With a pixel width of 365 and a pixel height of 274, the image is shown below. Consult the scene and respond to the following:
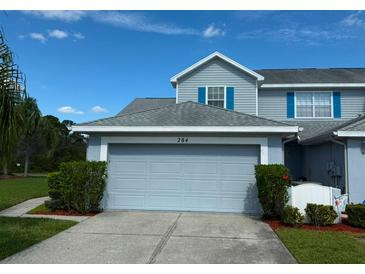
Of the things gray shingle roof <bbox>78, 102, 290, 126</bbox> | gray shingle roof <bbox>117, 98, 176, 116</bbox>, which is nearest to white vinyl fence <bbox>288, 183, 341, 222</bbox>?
gray shingle roof <bbox>78, 102, 290, 126</bbox>

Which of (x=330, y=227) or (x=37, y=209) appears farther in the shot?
(x=37, y=209)

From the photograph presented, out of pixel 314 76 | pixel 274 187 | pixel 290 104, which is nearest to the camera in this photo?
pixel 274 187

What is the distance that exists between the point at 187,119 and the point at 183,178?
6.46 feet

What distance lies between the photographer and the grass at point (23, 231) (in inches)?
241

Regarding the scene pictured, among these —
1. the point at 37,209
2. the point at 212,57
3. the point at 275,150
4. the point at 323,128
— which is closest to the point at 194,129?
the point at 275,150

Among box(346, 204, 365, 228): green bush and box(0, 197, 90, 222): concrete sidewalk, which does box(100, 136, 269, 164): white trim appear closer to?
box(0, 197, 90, 222): concrete sidewalk

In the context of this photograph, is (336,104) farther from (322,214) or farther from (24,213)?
(24,213)

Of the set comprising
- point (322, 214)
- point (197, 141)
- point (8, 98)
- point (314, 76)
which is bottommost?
point (322, 214)

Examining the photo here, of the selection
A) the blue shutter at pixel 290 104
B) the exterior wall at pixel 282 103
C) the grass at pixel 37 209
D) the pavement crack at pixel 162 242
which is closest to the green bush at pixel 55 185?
the grass at pixel 37 209

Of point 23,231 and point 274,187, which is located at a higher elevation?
point 274,187

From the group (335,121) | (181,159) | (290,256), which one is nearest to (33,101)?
(181,159)

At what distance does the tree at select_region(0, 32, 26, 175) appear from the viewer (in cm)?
675

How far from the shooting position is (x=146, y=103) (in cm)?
2056

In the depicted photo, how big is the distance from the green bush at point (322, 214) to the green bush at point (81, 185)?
6161mm
